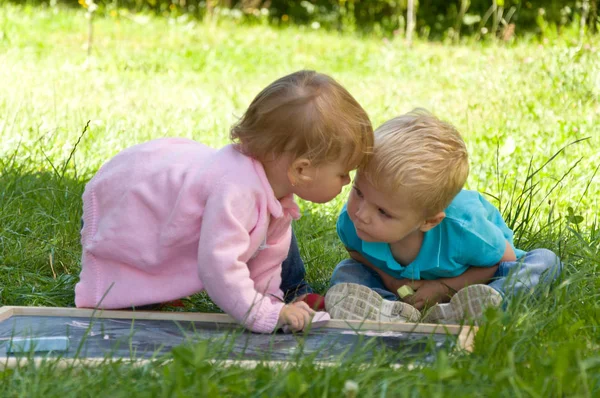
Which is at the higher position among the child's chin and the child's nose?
the child's nose

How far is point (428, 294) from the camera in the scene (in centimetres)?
307

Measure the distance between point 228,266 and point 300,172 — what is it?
1.27 ft

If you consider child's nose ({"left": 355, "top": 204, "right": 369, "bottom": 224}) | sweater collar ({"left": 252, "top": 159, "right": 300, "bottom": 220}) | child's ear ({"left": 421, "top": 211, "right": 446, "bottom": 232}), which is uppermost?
sweater collar ({"left": 252, "top": 159, "right": 300, "bottom": 220})

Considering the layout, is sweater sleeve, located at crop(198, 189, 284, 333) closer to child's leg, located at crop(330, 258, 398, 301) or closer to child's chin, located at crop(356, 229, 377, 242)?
child's chin, located at crop(356, 229, 377, 242)

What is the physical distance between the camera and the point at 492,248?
299 centimetres

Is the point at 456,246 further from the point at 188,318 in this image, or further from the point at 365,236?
the point at 188,318

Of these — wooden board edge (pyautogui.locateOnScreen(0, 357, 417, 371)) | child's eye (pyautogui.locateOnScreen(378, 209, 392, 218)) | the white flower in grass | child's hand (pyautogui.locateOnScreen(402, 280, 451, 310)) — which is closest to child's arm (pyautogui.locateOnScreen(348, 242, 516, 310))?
child's hand (pyautogui.locateOnScreen(402, 280, 451, 310))

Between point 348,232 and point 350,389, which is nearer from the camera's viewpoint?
point 350,389

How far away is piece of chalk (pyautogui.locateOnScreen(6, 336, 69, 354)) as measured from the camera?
2197mm

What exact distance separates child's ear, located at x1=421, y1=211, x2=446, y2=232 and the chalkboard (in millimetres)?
536

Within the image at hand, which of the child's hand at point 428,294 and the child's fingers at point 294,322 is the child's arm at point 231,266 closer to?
the child's fingers at point 294,322

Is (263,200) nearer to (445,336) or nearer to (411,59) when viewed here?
(445,336)

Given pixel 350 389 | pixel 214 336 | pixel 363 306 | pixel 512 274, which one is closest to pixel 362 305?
pixel 363 306

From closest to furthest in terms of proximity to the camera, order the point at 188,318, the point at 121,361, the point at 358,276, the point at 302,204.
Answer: the point at 121,361, the point at 188,318, the point at 358,276, the point at 302,204
